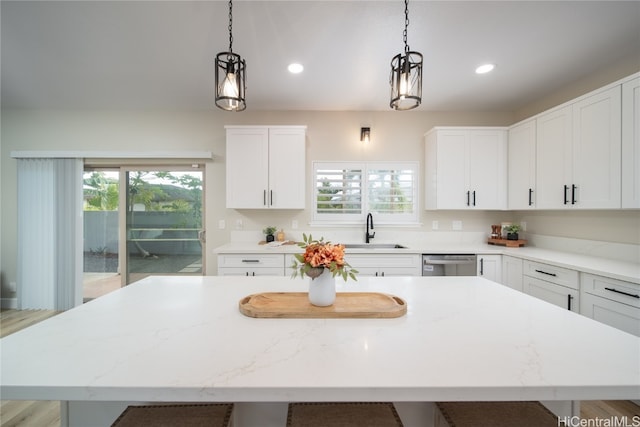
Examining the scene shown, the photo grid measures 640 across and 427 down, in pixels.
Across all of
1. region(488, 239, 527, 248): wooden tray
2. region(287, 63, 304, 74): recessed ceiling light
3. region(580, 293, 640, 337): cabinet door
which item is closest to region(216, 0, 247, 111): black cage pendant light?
region(287, 63, 304, 74): recessed ceiling light

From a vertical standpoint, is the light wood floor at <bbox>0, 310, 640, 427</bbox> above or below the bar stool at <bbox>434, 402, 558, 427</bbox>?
below

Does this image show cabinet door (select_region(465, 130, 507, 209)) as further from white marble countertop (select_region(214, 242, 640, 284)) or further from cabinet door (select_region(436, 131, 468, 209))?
white marble countertop (select_region(214, 242, 640, 284))

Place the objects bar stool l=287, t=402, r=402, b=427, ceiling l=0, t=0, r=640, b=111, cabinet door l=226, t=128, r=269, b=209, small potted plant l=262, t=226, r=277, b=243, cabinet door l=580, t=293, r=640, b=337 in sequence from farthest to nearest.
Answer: small potted plant l=262, t=226, r=277, b=243 → cabinet door l=226, t=128, r=269, b=209 → ceiling l=0, t=0, r=640, b=111 → cabinet door l=580, t=293, r=640, b=337 → bar stool l=287, t=402, r=402, b=427

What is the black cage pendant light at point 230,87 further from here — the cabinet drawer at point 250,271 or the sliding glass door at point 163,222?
the sliding glass door at point 163,222

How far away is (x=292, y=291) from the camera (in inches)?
57.9

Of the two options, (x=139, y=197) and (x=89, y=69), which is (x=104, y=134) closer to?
(x=139, y=197)

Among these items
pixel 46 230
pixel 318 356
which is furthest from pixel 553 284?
pixel 46 230

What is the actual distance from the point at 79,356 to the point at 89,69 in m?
2.94

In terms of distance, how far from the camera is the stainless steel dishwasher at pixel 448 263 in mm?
2840

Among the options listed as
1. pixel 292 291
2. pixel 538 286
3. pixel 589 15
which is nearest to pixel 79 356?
pixel 292 291

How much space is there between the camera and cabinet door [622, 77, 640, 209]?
6.26ft

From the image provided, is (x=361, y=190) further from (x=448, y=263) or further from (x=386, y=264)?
(x=448, y=263)

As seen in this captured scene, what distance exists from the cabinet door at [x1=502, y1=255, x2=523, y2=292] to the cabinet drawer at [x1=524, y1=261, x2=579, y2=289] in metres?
0.08

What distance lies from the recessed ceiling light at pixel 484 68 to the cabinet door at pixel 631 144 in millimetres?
946
